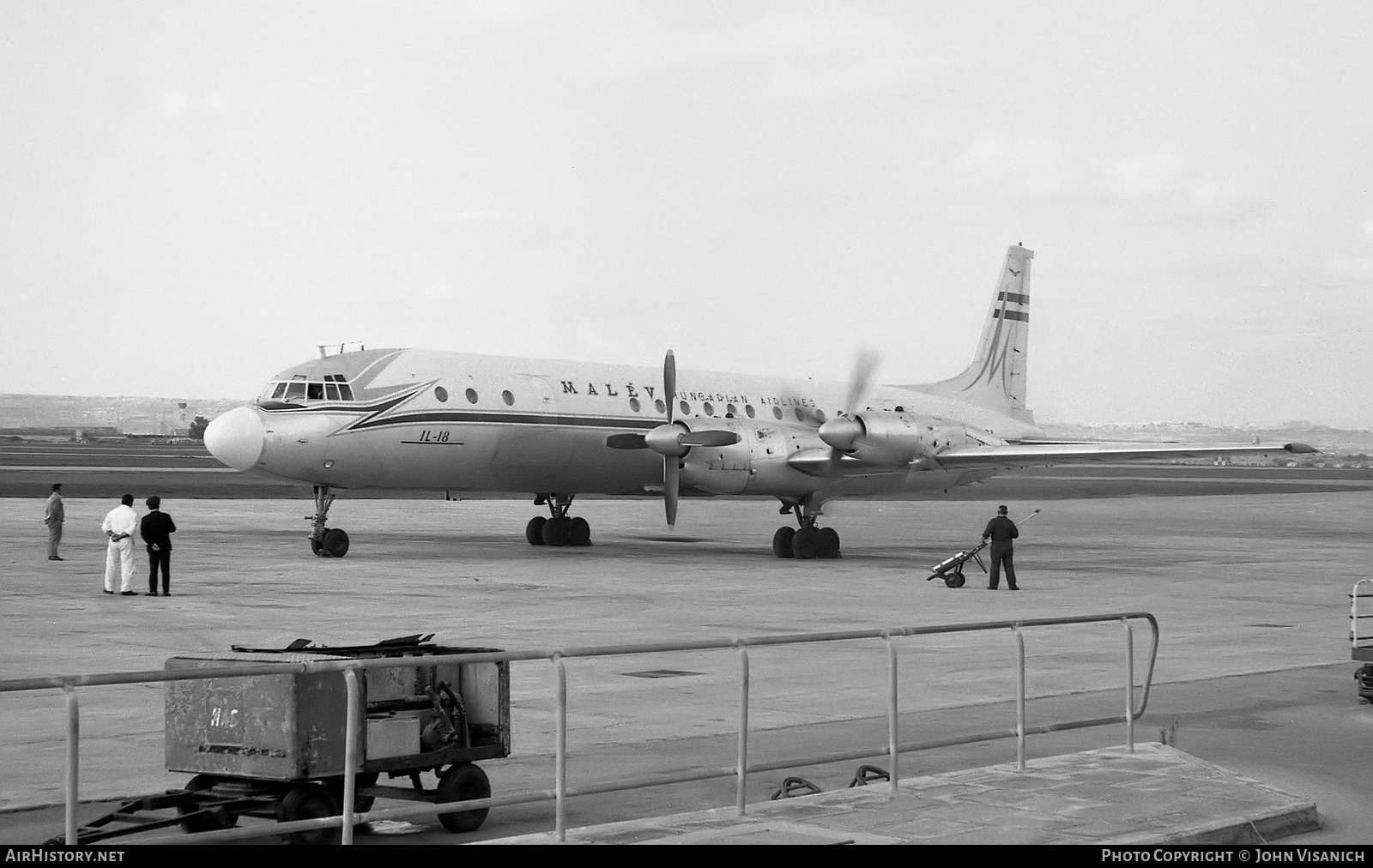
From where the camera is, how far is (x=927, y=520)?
174ft

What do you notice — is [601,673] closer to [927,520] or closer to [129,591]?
[129,591]

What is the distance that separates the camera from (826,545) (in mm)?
32375

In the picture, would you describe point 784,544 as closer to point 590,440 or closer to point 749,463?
point 749,463

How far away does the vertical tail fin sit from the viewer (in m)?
39.8

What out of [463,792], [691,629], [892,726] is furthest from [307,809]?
[691,629]

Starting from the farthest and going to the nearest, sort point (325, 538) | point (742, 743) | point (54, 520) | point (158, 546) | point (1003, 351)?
point (1003, 351) < point (325, 538) < point (54, 520) < point (158, 546) < point (742, 743)

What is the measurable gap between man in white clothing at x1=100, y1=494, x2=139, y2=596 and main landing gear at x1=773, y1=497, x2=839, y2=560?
14.4m

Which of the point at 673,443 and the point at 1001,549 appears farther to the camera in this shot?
the point at 673,443

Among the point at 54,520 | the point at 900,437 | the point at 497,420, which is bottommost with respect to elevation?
the point at 54,520

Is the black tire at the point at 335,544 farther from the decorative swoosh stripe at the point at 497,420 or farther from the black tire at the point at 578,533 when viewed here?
the black tire at the point at 578,533

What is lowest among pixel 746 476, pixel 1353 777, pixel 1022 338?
pixel 1353 777

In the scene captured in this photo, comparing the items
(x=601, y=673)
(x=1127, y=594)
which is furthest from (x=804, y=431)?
(x=601, y=673)

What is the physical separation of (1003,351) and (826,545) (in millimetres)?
10744

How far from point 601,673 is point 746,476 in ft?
52.5
